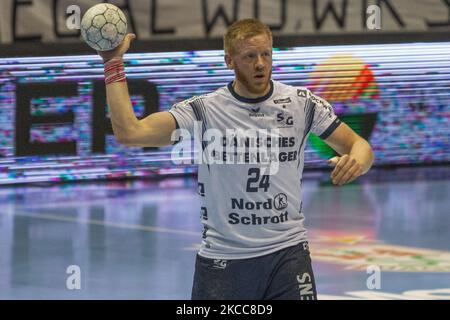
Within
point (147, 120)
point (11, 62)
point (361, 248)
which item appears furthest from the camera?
point (11, 62)

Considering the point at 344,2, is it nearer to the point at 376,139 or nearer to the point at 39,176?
the point at 376,139

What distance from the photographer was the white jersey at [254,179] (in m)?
5.92

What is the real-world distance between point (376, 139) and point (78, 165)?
151 inches

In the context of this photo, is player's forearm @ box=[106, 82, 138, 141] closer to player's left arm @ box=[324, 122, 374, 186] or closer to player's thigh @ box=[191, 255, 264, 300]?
player's thigh @ box=[191, 255, 264, 300]

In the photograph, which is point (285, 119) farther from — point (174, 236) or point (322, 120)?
point (174, 236)

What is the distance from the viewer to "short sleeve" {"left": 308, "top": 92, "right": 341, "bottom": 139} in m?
6.11

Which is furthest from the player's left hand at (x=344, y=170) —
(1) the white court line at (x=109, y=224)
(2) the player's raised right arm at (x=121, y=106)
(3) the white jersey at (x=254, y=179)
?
(1) the white court line at (x=109, y=224)

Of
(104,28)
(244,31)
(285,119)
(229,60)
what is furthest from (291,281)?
(104,28)

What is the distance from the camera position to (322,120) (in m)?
6.12

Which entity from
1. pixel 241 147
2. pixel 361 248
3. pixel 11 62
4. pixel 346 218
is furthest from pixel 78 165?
pixel 241 147

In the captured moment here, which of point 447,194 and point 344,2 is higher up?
point 344,2

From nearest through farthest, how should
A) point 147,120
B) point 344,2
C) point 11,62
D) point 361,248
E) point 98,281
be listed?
point 147,120 < point 98,281 < point 361,248 < point 11,62 < point 344,2

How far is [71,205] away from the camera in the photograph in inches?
544

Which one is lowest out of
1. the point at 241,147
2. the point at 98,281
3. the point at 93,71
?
the point at 98,281
